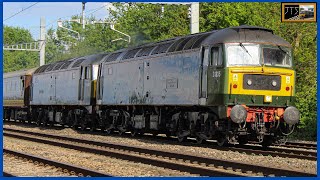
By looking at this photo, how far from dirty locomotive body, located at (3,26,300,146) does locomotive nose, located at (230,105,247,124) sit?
25 mm

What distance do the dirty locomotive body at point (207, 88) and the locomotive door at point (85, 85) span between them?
167 cm

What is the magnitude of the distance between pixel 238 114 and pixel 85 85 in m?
12.2

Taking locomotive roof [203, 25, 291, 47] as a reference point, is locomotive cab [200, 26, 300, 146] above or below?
below

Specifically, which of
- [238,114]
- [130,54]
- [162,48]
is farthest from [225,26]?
[238,114]

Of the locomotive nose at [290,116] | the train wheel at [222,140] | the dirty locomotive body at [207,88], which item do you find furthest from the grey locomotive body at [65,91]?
the locomotive nose at [290,116]

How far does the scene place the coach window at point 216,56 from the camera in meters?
16.6

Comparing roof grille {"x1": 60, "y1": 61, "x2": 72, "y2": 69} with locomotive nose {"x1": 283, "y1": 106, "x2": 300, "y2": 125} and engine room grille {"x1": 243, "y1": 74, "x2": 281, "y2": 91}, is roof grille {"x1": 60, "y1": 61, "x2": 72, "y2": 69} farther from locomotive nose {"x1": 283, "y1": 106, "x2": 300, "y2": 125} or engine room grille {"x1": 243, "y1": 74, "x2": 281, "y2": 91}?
locomotive nose {"x1": 283, "y1": 106, "x2": 300, "y2": 125}

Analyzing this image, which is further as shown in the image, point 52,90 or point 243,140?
point 52,90

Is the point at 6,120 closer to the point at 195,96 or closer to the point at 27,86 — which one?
the point at 27,86

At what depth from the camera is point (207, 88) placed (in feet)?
55.7

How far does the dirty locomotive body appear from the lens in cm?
1644

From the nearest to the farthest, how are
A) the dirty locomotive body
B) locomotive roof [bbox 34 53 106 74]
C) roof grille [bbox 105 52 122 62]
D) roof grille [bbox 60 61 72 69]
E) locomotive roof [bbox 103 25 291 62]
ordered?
the dirty locomotive body, locomotive roof [bbox 103 25 291 62], roof grille [bbox 105 52 122 62], locomotive roof [bbox 34 53 106 74], roof grille [bbox 60 61 72 69]

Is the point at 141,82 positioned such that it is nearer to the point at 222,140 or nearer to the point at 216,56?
the point at 222,140

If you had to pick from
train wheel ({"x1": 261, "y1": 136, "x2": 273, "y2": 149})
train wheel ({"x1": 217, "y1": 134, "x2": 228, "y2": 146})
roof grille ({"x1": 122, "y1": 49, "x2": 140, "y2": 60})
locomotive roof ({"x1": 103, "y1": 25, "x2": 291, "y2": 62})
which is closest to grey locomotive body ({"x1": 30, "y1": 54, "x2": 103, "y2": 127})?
roof grille ({"x1": 122, "y1": 49, "x2": 140, "y2": 60})
